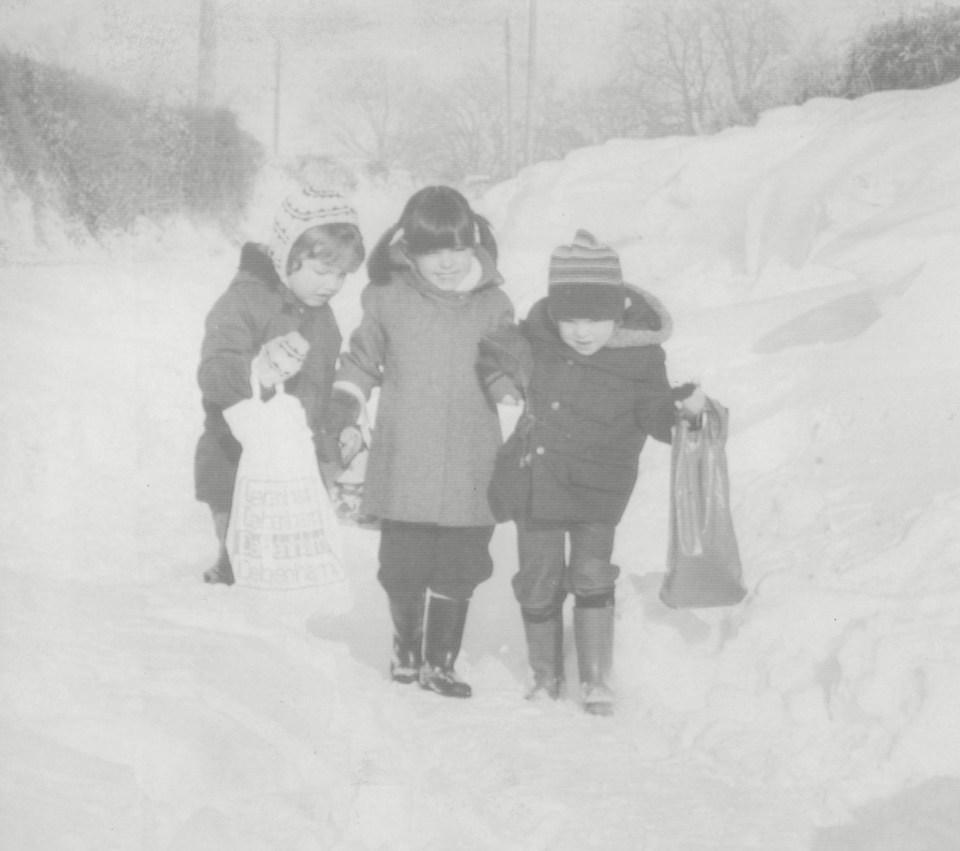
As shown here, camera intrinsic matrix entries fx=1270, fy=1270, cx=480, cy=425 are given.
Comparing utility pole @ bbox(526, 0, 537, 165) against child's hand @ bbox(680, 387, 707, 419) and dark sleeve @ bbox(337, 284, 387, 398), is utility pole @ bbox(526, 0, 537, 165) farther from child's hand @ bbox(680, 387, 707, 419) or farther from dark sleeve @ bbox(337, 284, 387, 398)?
child's hand @ bbox(680, 387, 707, 419)

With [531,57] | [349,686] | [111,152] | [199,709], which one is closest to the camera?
[199,709]

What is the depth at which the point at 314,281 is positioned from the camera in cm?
375

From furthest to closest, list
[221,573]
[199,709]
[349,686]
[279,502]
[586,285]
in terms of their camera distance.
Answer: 1. [221,573]
2. [279,502]
3. [586,285]
4. [349,686]
5. [199,709]

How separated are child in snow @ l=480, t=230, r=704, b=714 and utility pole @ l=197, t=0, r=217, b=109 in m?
1.20

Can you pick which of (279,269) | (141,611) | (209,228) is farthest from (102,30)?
(141,611)

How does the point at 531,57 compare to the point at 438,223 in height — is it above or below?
above

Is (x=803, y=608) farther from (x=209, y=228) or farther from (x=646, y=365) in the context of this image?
(x=209, y=228)

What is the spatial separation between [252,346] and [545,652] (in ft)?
4.09

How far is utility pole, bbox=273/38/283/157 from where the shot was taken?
389 centimetres

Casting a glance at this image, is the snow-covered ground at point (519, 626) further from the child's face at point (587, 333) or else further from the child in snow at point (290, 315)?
the child's face at point (587, 333)

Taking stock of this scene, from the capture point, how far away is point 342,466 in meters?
3.77

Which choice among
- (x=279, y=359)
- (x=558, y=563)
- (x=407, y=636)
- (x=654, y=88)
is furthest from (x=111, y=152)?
(x=558, y=563)

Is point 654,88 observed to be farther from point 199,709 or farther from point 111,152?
point 199,709

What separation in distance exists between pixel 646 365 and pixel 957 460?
1.21m
